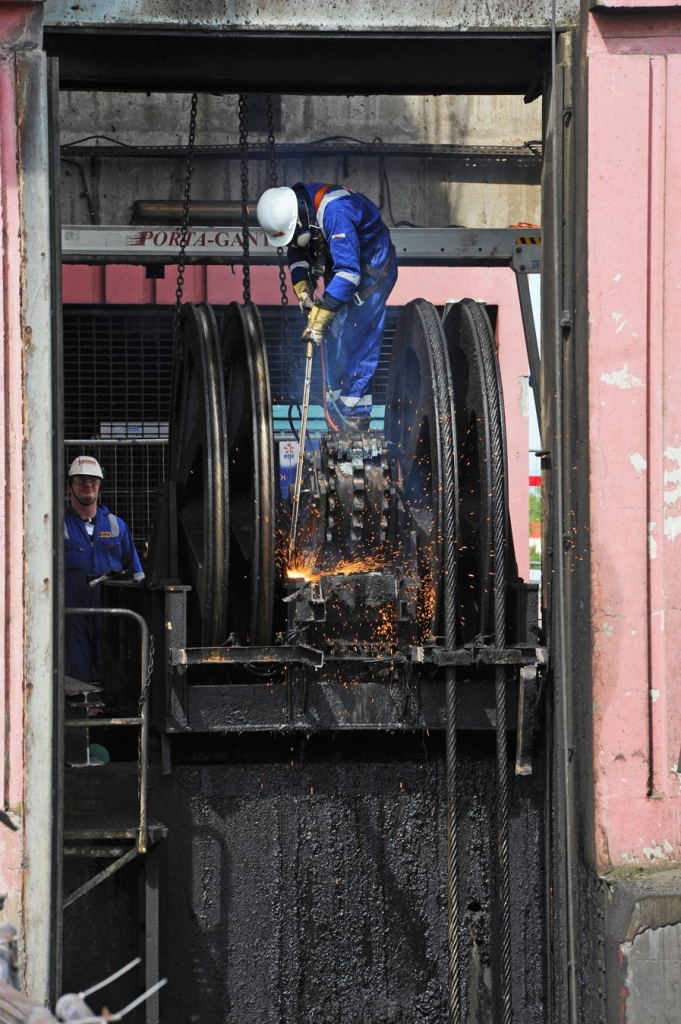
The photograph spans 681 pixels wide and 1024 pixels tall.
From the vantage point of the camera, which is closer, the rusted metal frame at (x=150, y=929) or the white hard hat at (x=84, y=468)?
the rusted metal frame at (x=150, y=929)

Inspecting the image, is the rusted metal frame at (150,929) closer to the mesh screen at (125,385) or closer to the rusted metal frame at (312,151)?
the mesh screen at (125,385)

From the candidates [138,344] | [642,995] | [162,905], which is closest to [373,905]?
[162,905]

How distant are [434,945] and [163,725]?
160 centimetres

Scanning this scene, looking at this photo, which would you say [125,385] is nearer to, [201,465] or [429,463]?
[201,465]

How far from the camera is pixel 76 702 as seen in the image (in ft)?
19.5

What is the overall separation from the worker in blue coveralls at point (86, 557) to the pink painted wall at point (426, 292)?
14.6ft

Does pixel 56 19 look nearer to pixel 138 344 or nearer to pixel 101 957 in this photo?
pixel 101 957

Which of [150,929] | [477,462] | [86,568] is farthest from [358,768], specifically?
[86,568]

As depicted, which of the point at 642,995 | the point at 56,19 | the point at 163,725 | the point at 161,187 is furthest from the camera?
the point at 161,187

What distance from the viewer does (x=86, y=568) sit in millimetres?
8289

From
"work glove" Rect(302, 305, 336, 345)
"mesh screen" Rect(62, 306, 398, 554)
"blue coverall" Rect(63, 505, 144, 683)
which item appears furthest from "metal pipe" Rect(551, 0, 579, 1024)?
"mesh screen" Rect(62, 306, 398, 554)

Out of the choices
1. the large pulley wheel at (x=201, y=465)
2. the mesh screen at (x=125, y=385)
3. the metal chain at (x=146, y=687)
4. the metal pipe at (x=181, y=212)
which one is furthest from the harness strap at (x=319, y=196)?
the mesh screen at (x=125, y=385)

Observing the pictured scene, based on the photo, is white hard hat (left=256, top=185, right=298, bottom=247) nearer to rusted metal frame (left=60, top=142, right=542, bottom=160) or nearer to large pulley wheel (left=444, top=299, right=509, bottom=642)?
large pulley wheel (left=444, top=299, right=509, bottom=642)

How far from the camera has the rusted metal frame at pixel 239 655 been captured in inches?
234
